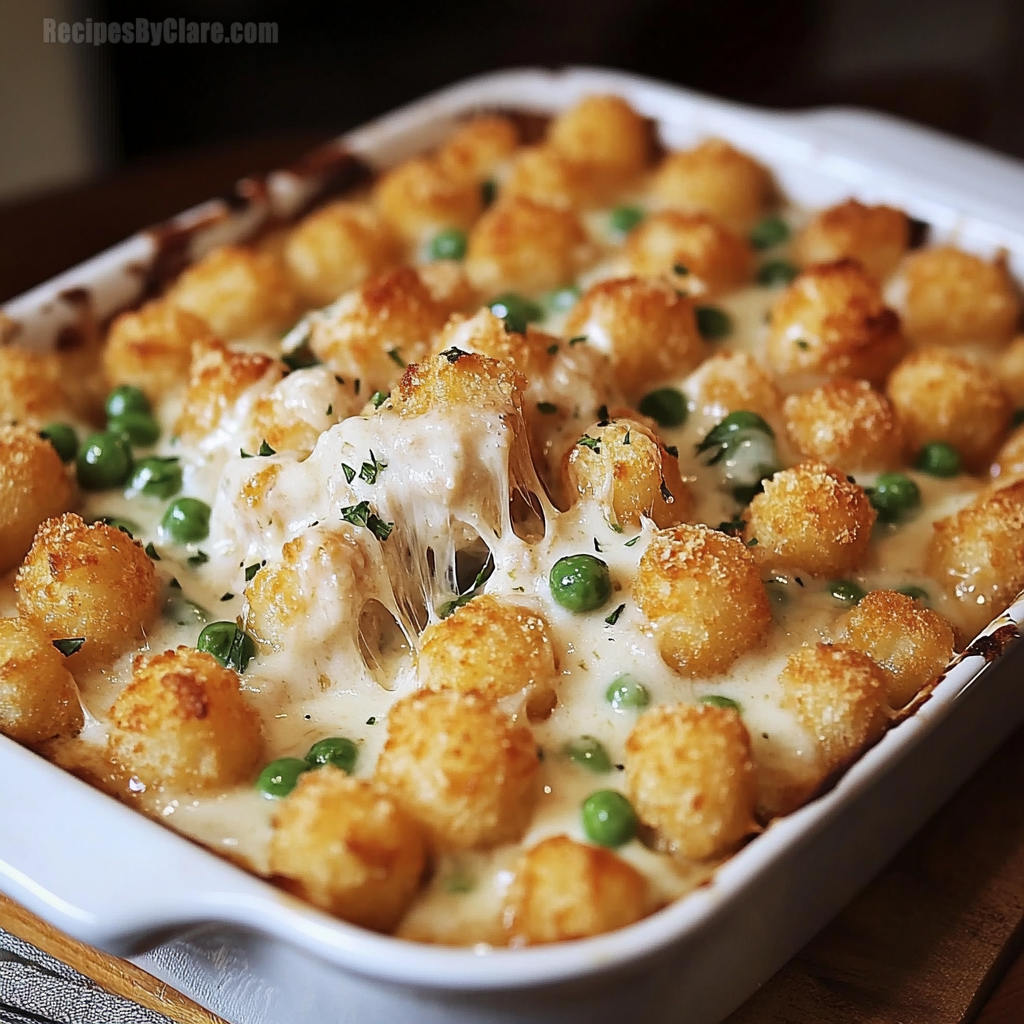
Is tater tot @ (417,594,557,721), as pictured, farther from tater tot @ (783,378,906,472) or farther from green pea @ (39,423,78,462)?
green pea @ (39,423,78,462)

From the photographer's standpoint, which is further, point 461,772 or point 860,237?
point 860,237

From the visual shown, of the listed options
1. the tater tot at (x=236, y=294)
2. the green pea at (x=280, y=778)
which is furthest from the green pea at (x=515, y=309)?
the green pea at (x=280, y=778)

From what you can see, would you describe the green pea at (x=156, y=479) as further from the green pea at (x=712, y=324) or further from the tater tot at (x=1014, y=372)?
the tater tot at (x=1014, y=372)

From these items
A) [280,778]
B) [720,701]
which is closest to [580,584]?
[720,701]

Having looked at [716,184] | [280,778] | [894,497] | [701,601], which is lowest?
[280,778]

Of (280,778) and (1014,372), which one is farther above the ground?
(1014,372)

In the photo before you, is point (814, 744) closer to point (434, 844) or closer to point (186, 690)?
point (434, 844)

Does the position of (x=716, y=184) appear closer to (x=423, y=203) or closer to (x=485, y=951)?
(x=423, y=203)

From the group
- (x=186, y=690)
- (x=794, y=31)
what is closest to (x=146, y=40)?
(x=794, y=31)
